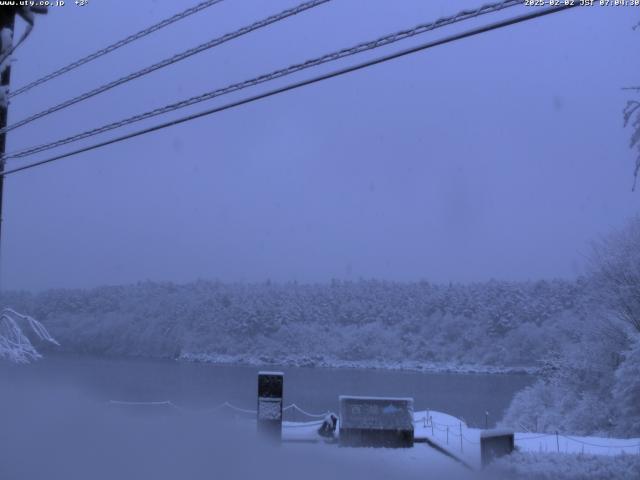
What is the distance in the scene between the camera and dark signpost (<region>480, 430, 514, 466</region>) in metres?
11.3

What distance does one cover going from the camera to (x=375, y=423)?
13.0m

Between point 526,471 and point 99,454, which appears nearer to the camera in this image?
point 99,454

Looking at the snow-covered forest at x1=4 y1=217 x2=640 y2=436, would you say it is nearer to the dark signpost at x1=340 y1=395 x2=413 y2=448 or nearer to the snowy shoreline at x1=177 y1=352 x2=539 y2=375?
the snowy shoreline at x1=177 y1=352 x2=539 y2=375

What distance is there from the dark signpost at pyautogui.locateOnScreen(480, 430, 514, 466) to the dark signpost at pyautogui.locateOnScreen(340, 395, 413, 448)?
189 cm

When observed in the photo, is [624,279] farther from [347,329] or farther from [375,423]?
[347,329]

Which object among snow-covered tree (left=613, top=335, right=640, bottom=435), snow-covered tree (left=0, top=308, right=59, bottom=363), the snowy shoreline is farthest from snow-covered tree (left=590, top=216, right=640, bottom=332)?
the snowy shoreline

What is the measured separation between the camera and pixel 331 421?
44.4 feet

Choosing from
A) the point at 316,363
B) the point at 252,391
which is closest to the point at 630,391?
the point at 252,391

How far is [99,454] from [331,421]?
520 cm

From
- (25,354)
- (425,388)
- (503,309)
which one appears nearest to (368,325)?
(503,309)

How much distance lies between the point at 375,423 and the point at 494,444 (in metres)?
2.39

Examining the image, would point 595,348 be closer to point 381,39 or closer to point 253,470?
point 253,470

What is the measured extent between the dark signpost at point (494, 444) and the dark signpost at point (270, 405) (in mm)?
3705

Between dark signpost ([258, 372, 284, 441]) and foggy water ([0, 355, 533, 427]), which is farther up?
dark signpost ([258, 372, 284, 441])
